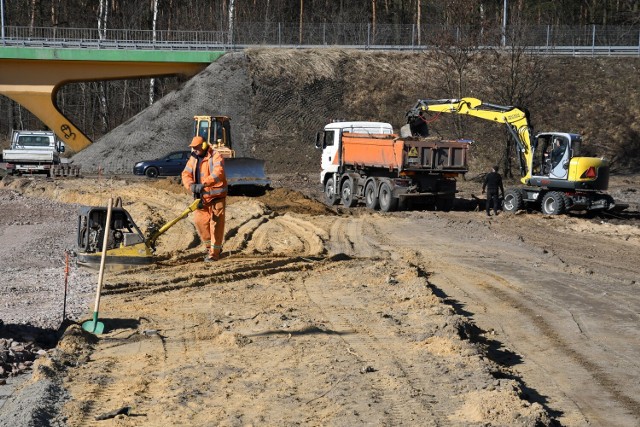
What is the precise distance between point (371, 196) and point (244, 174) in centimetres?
382

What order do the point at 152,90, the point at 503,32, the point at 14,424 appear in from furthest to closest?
the point at 152,90 → the point at 503,32 → the point at 14,424

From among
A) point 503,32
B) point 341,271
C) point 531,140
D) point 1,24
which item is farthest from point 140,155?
point 341,271

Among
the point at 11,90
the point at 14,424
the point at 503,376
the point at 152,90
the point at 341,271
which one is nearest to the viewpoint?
the point at 14,424

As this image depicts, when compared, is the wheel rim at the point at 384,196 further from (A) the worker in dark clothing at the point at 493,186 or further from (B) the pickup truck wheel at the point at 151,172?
(B) the pickup truck wheel at the point at 151,172

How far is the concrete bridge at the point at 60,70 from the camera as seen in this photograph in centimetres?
4850

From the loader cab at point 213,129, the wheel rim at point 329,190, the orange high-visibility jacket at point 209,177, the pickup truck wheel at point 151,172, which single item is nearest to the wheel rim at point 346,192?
the wheel rim at point 329,190

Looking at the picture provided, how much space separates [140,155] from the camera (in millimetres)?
45250

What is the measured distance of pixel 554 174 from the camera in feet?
84.3

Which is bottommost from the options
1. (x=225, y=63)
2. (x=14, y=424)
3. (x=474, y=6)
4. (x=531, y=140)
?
(x=14, y=424)

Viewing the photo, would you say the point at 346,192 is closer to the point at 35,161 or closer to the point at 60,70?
the point at 35,161

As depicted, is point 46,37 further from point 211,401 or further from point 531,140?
point 211,401

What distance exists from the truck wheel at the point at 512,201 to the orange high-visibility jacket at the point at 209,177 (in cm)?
1353

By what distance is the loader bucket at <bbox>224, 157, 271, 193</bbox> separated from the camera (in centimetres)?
2730

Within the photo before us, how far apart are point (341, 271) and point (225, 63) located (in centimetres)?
3671
